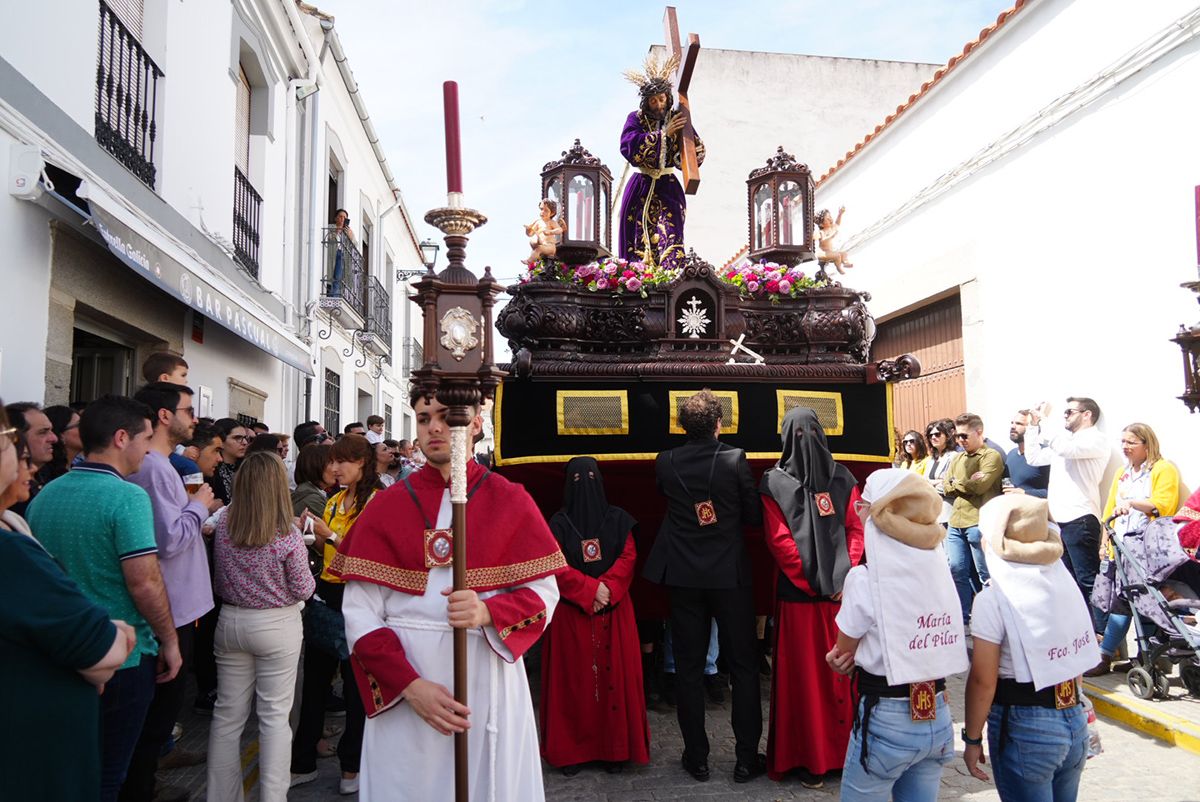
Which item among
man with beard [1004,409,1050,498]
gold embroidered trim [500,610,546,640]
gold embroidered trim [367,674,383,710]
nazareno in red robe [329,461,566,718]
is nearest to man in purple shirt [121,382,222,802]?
nazareno in red robe [329,461,566,718]

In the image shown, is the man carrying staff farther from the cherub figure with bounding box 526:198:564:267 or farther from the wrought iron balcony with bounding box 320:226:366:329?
the wrought iron balcony with bounding box 320:226:366:329

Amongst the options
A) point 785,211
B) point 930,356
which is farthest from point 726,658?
point 930,356

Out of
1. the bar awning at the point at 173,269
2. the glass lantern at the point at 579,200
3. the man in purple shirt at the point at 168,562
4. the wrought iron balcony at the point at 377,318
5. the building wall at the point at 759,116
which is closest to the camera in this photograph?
the man in purple shirt at the point at 168,562

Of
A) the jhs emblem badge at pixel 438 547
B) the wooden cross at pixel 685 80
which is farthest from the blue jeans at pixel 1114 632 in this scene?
the jhs emblem badge at pixel 438 547

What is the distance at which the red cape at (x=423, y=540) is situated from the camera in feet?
8.75

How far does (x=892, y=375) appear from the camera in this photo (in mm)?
5469

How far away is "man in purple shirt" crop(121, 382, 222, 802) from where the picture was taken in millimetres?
3574

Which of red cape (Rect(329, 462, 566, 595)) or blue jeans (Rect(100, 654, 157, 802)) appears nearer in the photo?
red cape (Rect(329, 462, 566, 595))

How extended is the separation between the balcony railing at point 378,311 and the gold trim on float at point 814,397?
10919 mm

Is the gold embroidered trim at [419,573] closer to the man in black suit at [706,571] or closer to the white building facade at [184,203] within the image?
the man in black suit at [706,571]

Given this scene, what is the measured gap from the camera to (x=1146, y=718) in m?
4.86

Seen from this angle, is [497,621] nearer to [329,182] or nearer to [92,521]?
[92,521]

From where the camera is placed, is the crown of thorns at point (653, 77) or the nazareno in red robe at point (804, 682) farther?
the crown of thorns at point (653, 77)

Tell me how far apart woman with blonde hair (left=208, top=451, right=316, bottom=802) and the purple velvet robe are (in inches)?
137
